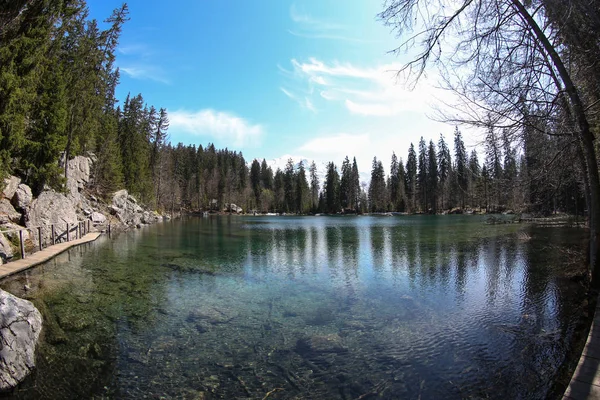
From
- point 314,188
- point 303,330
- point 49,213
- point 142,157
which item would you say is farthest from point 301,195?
point 303,330

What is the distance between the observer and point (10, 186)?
54.1ft

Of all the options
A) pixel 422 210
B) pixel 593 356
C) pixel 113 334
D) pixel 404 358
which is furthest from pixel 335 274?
pixel 422 210

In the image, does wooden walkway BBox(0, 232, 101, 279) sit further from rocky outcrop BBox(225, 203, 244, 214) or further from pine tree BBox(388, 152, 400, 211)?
pine tree BBox(388, 152, 400, 211)

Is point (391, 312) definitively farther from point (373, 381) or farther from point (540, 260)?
point (540, 260)

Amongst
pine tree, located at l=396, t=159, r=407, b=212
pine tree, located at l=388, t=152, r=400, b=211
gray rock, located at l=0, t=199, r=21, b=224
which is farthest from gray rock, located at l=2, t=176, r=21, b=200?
pine tree, located at l=388, t=152, r=400, b=211

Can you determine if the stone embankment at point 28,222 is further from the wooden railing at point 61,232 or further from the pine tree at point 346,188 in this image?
the pine tree at point 346,188

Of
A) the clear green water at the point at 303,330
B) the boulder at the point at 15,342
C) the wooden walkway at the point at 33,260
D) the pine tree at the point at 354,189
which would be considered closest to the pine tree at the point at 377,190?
the pine tree at the point at 354,189

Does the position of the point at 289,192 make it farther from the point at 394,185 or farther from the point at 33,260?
the point at 33,260

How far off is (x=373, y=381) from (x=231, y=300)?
571 cm

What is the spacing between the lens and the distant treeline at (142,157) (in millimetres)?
8672

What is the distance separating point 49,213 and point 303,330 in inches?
736

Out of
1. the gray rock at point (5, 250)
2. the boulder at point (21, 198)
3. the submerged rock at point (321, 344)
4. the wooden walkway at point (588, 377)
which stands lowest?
the submerged rock at point (321, 344)

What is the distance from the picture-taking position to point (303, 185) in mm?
101688

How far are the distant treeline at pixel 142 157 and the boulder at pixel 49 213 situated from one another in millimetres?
1419
